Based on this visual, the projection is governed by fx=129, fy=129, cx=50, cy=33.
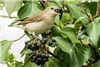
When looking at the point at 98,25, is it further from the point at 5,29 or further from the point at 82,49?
the point at 5,29

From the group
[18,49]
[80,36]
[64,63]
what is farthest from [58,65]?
[18,49]

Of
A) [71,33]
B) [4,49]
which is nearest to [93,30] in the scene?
[71,33]

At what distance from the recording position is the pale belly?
0.39 meters

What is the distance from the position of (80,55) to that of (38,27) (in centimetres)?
18

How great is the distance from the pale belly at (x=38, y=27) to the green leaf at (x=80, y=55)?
136mm

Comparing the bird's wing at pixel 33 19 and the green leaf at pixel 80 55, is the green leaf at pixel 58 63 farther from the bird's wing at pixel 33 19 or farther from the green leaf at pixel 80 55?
the bird's wing at pixel 33 19

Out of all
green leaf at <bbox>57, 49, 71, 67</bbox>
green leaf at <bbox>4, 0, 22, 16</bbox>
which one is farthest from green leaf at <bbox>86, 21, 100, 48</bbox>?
green leaf at <bbox>4, 0, 22, 16</bbox>

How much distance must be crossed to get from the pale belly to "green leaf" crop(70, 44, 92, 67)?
0.45 ft

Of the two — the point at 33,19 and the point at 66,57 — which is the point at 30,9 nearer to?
the point at 33,19

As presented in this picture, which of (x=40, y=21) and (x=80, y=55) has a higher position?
(x=40, y=21)

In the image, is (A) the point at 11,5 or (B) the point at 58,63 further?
(B) the point at 58,63

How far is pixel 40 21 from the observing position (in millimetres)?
405

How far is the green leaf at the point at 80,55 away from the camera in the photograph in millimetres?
434

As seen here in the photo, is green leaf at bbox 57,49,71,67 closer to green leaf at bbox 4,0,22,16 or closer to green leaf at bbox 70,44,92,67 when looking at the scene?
green leaf at bbox 70,44,92,67
